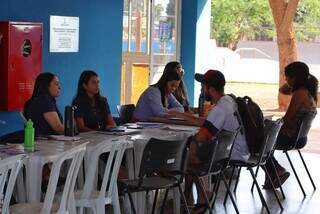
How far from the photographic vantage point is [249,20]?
23.6 meters

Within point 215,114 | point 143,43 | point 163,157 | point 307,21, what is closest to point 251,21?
point 307,21

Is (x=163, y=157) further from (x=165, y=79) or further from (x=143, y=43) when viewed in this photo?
(x=143, y=43)

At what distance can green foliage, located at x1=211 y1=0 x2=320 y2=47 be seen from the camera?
21.9m

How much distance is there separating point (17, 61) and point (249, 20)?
55.2 feet

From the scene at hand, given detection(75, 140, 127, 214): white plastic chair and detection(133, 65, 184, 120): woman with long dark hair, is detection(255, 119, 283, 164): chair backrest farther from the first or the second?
detection(75, 140, 127, 214): white plastic chair

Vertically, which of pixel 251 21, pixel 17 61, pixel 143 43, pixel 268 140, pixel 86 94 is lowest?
pixel 268 140

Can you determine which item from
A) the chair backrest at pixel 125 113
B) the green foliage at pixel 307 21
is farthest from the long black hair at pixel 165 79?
the green foliage at pixel 307 21

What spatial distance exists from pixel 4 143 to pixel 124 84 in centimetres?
569

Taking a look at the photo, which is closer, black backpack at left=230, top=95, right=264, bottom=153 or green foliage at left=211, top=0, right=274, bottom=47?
black backpack at left=230, top=95, right=264, bottom=153

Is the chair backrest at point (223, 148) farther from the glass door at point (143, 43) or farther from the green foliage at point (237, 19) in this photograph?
the green foliage at point (237, 19)

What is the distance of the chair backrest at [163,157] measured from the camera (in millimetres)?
5480

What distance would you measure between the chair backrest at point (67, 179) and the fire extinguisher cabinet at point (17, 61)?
8.53ft

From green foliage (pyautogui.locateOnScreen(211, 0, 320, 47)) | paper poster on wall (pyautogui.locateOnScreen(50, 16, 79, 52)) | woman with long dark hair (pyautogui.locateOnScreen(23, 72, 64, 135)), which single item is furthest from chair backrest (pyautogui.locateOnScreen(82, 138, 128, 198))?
green foliage (pyautogui.locateOnScreen(211, 0, 320, 47))

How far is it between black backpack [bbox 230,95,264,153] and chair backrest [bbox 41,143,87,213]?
6.52ft
